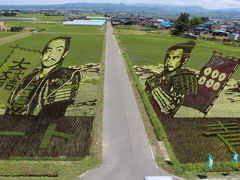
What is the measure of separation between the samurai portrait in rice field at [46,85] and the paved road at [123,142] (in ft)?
14.0

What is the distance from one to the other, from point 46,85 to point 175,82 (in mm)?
11506

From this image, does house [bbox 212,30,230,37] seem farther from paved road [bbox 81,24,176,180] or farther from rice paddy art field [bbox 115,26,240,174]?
paved road [bbox 81,24,176,180]

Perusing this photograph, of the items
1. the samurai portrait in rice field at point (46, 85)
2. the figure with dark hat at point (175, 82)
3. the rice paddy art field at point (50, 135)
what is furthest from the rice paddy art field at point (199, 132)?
the samurai portrait in rice field at point (46, 85)

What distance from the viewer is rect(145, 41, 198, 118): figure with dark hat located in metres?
19.5

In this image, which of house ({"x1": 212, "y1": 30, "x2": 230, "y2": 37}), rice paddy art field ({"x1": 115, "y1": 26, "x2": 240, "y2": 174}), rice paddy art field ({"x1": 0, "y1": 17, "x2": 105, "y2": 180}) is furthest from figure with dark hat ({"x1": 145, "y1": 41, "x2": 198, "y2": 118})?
house ({"x1": 212, "y1": 30, "x2": 230, "y2": 37})

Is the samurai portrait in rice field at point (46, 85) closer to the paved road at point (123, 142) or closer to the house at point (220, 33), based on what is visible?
the paved road at point (123, 142)

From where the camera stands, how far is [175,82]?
20188 mm

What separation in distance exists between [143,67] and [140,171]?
944 inches

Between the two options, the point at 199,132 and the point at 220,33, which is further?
the point at 220,33

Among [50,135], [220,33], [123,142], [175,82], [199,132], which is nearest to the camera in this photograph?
[123,142]

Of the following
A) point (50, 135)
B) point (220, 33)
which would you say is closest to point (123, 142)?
point (50, 135)

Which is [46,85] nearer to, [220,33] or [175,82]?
[175,82]

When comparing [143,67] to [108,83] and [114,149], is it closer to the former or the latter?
[108,83]

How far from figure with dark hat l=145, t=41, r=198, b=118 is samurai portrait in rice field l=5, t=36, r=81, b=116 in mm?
Result: 8206
